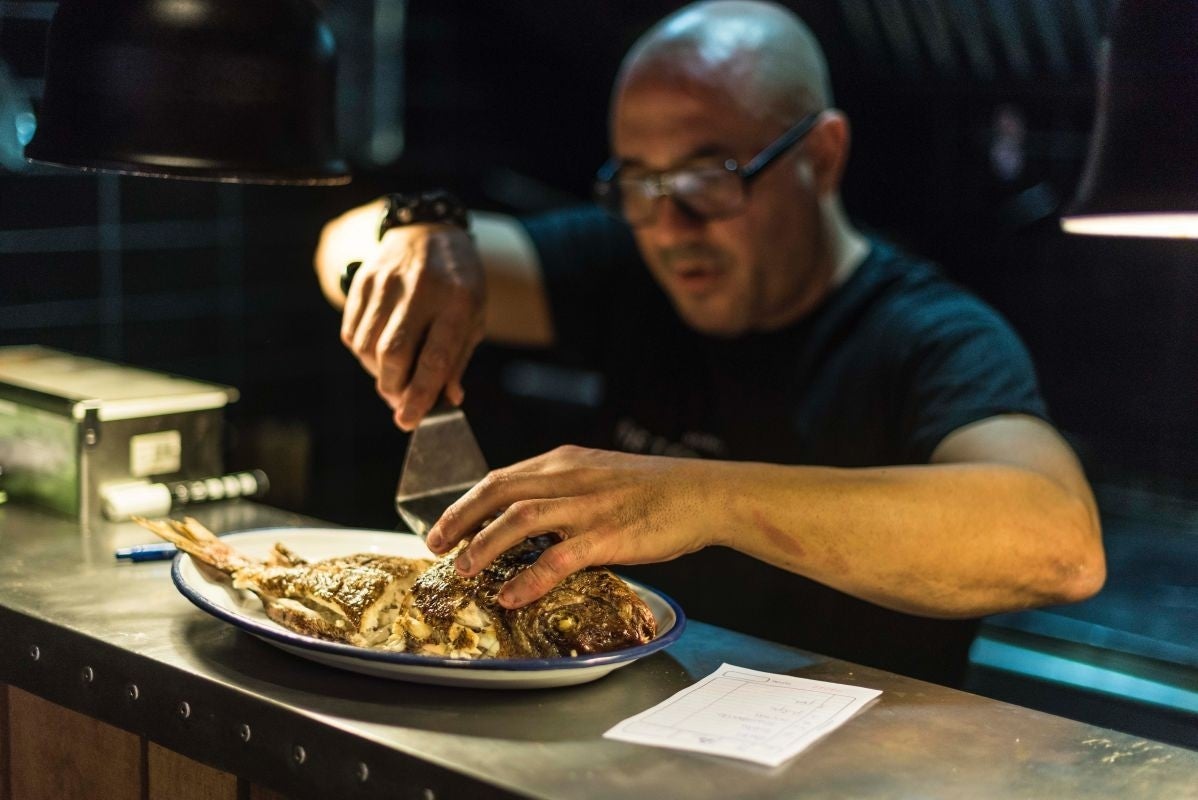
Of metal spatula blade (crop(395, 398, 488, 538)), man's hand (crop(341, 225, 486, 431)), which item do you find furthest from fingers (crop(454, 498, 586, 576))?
man's hand (crop(341, 225, 486, 431))

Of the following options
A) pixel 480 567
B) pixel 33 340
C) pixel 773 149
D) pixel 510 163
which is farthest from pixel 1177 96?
pixel 510 163

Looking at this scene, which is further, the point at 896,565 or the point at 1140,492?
the point at 1140,492

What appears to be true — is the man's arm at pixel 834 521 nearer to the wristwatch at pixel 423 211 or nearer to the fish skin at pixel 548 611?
the fish skin at pixel 548 611

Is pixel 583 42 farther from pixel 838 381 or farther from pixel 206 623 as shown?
pixel 206 623

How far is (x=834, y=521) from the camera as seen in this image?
1444 mm

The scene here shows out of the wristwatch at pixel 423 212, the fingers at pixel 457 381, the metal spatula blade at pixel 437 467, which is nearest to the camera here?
the metal spatula blade at pixel 437 467

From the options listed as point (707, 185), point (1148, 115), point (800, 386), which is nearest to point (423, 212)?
point (707, 185)

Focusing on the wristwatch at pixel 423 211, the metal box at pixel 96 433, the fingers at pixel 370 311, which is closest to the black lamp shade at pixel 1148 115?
the fingers at pixel 370 311

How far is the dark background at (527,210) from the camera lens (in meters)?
2.77

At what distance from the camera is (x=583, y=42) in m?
3.97

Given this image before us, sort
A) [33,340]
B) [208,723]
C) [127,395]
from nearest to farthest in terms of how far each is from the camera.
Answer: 1. [208,723]
2. [127,395]
3. [33,340]

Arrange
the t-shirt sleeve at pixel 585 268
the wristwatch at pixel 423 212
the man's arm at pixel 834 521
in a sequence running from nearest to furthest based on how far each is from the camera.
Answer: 1. the man's arm at pixel 834 521
2. the wristwatch at pixel 423 212
3. the t-shirt sleeve at pixel 585 268

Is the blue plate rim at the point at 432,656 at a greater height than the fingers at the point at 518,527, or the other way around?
the fingers at the point at 518,527

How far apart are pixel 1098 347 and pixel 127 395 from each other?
209cm
